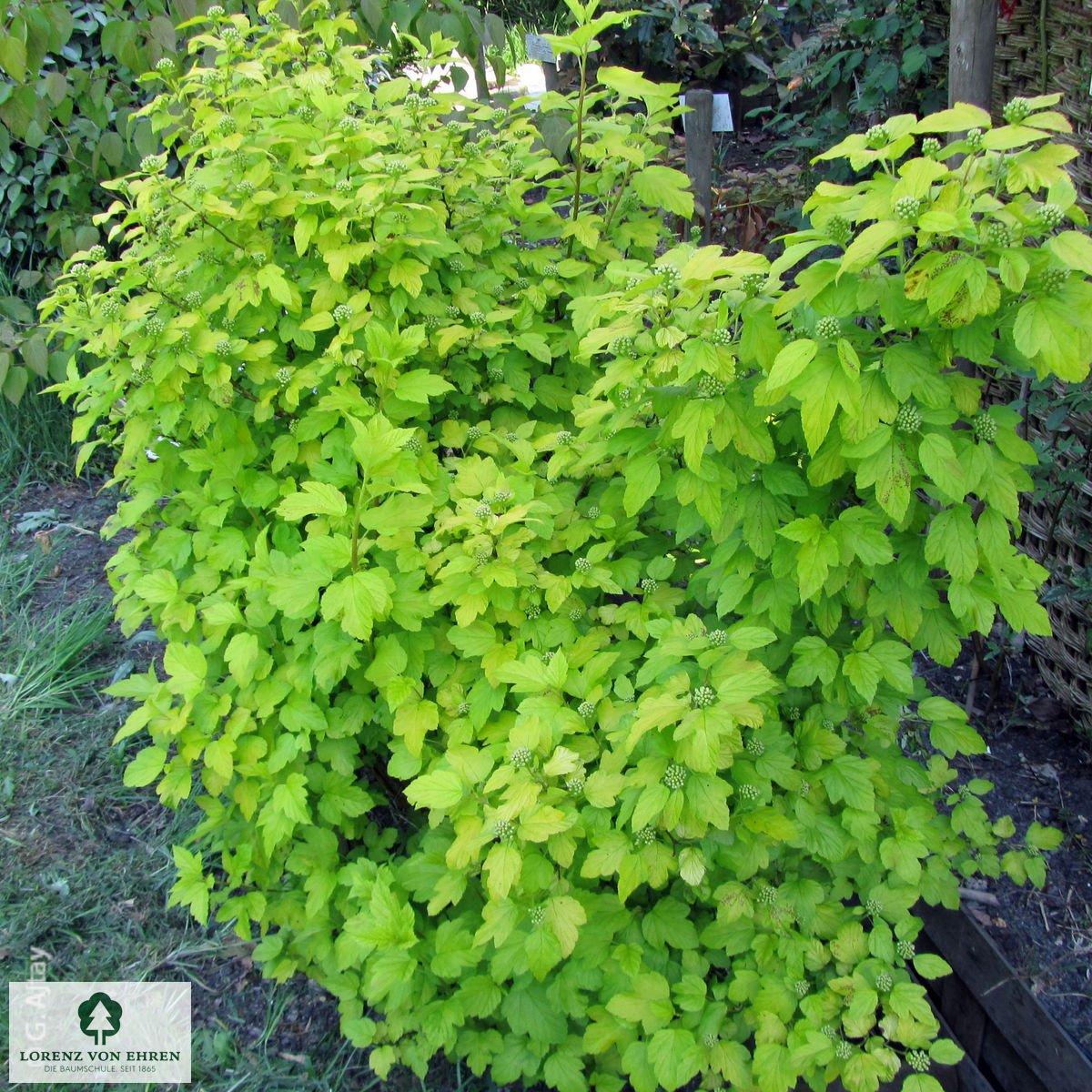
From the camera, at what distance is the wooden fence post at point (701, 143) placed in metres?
3.60

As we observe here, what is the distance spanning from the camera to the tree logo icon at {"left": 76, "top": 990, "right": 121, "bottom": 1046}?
7.16 feet

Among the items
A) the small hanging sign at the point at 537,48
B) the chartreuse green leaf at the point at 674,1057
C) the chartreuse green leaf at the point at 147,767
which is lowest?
the chartreuse green leaf at the point at 674,1057

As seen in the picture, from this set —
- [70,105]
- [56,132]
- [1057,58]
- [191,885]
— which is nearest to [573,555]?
[191,885]

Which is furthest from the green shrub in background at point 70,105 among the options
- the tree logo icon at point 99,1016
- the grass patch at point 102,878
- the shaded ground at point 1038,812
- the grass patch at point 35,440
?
the shaded ground at point 1038,812

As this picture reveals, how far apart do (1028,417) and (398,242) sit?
185cm

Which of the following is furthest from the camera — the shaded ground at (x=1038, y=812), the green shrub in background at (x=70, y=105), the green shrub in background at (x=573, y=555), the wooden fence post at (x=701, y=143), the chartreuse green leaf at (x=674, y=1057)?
the wooden fence post at (x=701, y=143)

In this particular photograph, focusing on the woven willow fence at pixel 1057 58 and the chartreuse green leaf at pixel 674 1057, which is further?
the woven willow fence at pixel 1057 58

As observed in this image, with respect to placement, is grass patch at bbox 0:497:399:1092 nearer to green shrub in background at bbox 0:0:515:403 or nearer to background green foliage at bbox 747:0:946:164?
green shrub in background at bbox 0:0:515:403

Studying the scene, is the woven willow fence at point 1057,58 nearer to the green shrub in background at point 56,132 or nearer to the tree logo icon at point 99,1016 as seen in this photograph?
the green shrub in background at point 56,132

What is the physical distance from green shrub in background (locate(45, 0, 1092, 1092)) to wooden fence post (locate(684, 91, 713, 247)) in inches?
65.8

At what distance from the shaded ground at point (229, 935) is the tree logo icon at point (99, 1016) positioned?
0.08m

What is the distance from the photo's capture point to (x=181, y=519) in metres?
2.10

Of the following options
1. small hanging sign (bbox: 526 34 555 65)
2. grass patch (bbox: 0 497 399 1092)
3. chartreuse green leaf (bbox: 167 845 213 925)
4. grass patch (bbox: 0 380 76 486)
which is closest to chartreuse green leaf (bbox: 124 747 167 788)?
chartreuse green leaf (bbox: 167 845 213 925)

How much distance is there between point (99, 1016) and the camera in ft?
7.27
